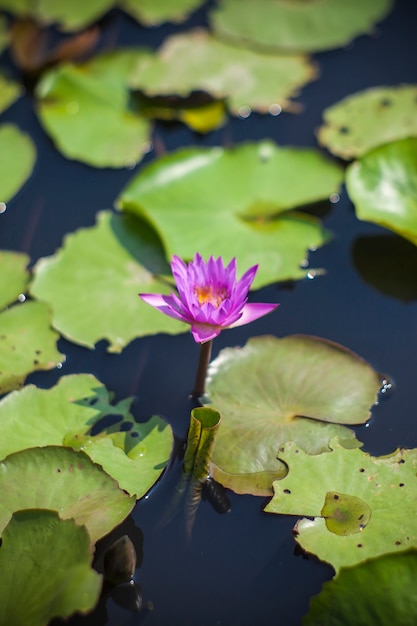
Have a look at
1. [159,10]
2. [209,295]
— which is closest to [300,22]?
[159,10]

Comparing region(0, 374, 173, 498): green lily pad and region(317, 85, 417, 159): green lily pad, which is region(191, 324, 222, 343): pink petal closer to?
region(0, 374, 173, 498): green lily pad

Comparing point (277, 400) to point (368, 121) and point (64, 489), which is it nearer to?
point (64, 489)

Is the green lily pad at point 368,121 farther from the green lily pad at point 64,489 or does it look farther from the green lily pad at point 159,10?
the green lily pad at point 64,489

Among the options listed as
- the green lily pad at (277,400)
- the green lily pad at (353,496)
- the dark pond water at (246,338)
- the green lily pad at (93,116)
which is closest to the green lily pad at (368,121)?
the dark pond water at (246,338)

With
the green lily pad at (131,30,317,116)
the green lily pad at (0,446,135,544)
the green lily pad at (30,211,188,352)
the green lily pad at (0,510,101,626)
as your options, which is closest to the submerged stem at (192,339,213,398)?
the green lily pad at (30,211,188,352)

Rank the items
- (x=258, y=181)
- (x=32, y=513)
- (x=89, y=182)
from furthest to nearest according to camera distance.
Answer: (x=89, y=182)
(x=258, y=181)
(x=32, y=513)

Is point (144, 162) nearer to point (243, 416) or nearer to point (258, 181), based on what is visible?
point (258, 181)

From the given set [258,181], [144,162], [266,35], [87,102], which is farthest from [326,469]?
[266,35]
